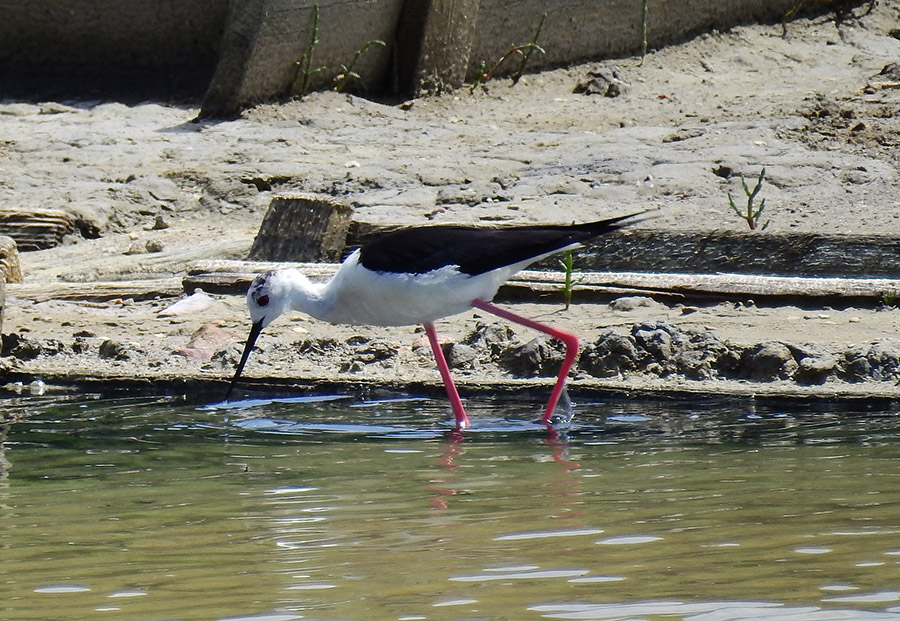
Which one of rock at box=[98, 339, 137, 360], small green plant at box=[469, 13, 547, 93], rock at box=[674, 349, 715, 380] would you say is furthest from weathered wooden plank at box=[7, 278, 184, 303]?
small green plant at box=[469, 13, 547, 93]

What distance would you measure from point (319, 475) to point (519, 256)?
1.51 metres

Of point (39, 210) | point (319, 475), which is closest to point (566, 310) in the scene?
point (319, 475)

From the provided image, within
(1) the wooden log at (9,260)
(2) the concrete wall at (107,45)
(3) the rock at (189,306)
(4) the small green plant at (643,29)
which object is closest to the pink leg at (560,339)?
(3) the rock at (189,306)

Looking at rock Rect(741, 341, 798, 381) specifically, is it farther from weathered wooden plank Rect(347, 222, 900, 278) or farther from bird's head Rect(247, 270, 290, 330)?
bird's head Rect(247, 270, 290, 330)

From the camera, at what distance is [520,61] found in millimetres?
11062

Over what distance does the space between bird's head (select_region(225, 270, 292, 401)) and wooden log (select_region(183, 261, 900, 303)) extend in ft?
3.28

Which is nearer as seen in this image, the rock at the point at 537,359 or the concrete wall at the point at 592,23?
the rock at the point at 537,359

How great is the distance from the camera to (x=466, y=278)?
522 cm

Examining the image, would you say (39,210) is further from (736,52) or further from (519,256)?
(736,52)

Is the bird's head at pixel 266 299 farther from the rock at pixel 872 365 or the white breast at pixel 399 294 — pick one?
the rock at pixel 872 365

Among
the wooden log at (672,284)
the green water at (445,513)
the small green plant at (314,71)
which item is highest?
the small green plant at (314,71)

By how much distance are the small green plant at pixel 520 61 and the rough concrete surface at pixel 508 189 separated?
0.34 feet

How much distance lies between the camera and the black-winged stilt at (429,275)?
16.9 ft

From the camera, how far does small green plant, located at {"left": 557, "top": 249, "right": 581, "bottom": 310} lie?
6002 millimetres
